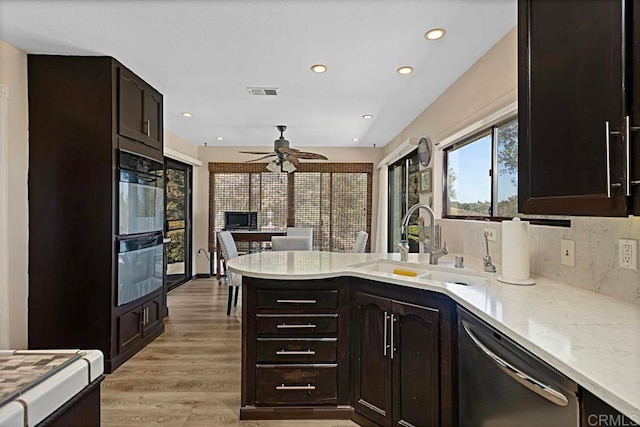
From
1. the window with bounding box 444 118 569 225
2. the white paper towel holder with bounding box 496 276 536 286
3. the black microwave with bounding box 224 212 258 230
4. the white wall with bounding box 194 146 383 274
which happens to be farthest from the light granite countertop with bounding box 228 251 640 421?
the white wall with bounding box 194 146 383 274

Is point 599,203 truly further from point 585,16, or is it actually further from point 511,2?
point 511,2

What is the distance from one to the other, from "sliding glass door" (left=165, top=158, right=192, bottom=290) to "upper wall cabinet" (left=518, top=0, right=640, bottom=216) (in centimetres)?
532

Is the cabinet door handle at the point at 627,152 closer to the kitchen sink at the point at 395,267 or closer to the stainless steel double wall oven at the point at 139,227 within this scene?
the kitchen sink at the point at 395,267

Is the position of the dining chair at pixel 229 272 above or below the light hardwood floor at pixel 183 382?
above

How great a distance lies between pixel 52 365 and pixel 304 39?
91.4 inches

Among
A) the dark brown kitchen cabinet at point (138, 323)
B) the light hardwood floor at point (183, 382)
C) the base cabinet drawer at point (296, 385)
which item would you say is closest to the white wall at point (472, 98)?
the base cabinet drawer at point (296, 385)

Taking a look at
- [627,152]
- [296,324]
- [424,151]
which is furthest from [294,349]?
[424,151]

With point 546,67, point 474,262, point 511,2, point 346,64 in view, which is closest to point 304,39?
point 346,64

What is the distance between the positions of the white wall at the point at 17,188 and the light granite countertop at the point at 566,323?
6.12 feet

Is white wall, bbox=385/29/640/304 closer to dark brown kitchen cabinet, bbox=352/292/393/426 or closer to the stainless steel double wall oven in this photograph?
dark brown kitchen cabinet, bbox=352/292/393/426

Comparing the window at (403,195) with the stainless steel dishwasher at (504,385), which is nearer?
the stainless steel dishwasher at (504,385)

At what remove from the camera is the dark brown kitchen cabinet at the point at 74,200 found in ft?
8.82

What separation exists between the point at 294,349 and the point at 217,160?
5194 mm

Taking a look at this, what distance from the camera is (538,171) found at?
1.31m
